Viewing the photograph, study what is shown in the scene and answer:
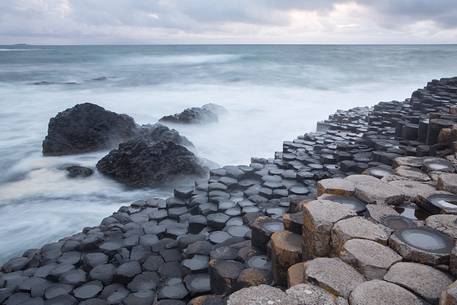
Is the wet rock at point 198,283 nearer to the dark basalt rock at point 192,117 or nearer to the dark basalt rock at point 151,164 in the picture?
the dark basalt rock at point 151,164

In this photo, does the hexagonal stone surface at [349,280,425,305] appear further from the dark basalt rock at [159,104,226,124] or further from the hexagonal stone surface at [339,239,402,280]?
the dark basalt rock at [159,104,226,124]

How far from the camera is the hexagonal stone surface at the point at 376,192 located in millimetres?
3354

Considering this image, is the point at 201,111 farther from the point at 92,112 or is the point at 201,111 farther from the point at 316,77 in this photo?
the point at 316,77

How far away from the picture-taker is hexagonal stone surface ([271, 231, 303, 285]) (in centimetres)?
298

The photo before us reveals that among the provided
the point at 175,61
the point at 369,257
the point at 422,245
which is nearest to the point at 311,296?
the point at 369,257

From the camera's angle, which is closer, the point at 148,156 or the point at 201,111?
the point at 148,156

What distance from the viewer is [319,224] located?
282 centimetres

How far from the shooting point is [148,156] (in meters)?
7.32

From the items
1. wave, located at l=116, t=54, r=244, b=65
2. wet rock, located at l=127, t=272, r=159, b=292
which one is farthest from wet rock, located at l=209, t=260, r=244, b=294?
wave, located at l=116, t=54, r=244, b=65

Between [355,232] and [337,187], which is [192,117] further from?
[355,232]

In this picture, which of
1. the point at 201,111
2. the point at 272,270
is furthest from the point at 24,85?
the point at 272,270

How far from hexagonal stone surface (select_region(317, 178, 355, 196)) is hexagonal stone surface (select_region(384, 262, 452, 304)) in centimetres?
111

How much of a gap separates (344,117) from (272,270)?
795 cm

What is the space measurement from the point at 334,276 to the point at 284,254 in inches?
27.2
